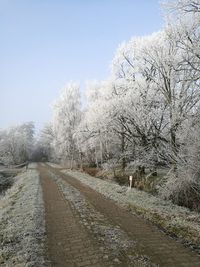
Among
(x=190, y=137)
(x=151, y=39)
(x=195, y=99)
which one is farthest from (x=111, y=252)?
(x=151, y=39)

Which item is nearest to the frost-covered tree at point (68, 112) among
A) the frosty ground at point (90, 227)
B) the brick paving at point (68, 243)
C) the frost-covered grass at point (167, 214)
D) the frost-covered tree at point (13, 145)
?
the frost-covered tree at point (13, 145)

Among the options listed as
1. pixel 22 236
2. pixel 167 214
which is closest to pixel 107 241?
pixel 22 236

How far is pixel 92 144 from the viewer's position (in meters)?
42.9

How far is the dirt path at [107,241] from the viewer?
757 centimetres

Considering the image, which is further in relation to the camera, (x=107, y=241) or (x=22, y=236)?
(x=22, y=236)

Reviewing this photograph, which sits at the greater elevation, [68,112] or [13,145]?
[68,112]

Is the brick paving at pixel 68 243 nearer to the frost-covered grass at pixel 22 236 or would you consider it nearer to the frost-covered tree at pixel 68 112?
the frost-covered grass at pixel 22 236

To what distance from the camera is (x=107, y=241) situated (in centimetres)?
905

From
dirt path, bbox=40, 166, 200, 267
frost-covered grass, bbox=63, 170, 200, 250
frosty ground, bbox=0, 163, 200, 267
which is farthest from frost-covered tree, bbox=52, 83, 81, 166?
dirt path, bbox=40, 166, 200, 267

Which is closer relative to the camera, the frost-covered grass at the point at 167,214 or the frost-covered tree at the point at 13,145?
the frost-covered grass at the point at 167,214

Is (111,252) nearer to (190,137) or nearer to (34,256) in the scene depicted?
(34,256)

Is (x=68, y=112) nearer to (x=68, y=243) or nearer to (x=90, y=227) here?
(x=90, y=227)

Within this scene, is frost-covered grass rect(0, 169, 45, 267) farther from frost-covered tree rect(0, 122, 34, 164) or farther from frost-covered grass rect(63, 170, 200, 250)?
frost-covered tree rect(0, 122, 34, 164)

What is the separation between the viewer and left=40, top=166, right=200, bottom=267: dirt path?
7574mm
